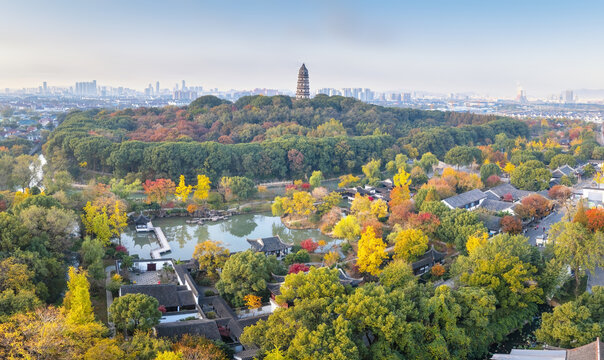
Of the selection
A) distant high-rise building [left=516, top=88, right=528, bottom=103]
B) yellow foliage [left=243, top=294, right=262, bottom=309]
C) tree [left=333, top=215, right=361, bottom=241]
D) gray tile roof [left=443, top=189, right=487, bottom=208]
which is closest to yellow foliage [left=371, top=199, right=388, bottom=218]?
tree [left=333, top=215, right=361, bottom=241]

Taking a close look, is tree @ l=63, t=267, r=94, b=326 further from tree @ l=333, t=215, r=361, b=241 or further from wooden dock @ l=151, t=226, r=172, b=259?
tree @ l=333, t=215, r=361, b=241

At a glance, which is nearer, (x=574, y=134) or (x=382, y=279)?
(x=382, y=279)

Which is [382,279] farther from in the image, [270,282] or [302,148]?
[302,148]

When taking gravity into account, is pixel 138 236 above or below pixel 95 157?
below

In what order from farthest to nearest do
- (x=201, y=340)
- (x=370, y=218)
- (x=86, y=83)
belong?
(x=86, y=83), (x=370, y=218), (x=201, y=340)

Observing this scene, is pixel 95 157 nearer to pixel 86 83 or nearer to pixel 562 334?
pixel 562 334

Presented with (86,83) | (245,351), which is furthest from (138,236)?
(86,83)

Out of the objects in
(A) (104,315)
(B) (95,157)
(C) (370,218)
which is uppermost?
(B) (95,157)

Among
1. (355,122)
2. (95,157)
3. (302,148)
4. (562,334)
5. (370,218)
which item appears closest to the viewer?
(562,334)
